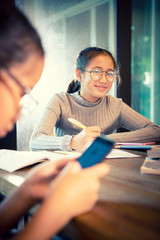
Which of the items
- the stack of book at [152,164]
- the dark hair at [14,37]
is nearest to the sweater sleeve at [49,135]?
the stack of book at [152,164]

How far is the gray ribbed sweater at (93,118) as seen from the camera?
51.8 inches

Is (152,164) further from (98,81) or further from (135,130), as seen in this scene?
(98,81)

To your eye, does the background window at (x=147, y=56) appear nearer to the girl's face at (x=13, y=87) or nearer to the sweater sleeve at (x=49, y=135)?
the sweater sleeve at (x=49, y=135)

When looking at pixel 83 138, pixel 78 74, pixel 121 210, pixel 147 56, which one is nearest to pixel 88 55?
pixel 78 74

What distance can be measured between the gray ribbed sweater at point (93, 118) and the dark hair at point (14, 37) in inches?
31.0

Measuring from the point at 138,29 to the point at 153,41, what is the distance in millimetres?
426

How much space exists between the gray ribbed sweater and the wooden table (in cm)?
60

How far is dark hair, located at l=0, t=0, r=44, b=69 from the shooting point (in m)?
0.44

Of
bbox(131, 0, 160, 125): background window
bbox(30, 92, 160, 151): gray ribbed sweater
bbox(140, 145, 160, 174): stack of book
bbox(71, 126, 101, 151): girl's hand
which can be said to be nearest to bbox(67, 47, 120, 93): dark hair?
bbox(30, 92, 160, 151): gray ribbed sweater

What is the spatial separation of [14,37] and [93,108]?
1164 millimetres

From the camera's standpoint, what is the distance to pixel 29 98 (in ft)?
1.98

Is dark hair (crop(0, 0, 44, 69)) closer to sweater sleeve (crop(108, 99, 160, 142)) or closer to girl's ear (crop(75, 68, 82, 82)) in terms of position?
sweater sleeve (crop(108, 99, 160, 142))

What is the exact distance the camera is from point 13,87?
1.54ft

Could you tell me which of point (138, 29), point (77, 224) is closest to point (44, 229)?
point (77, 224)
